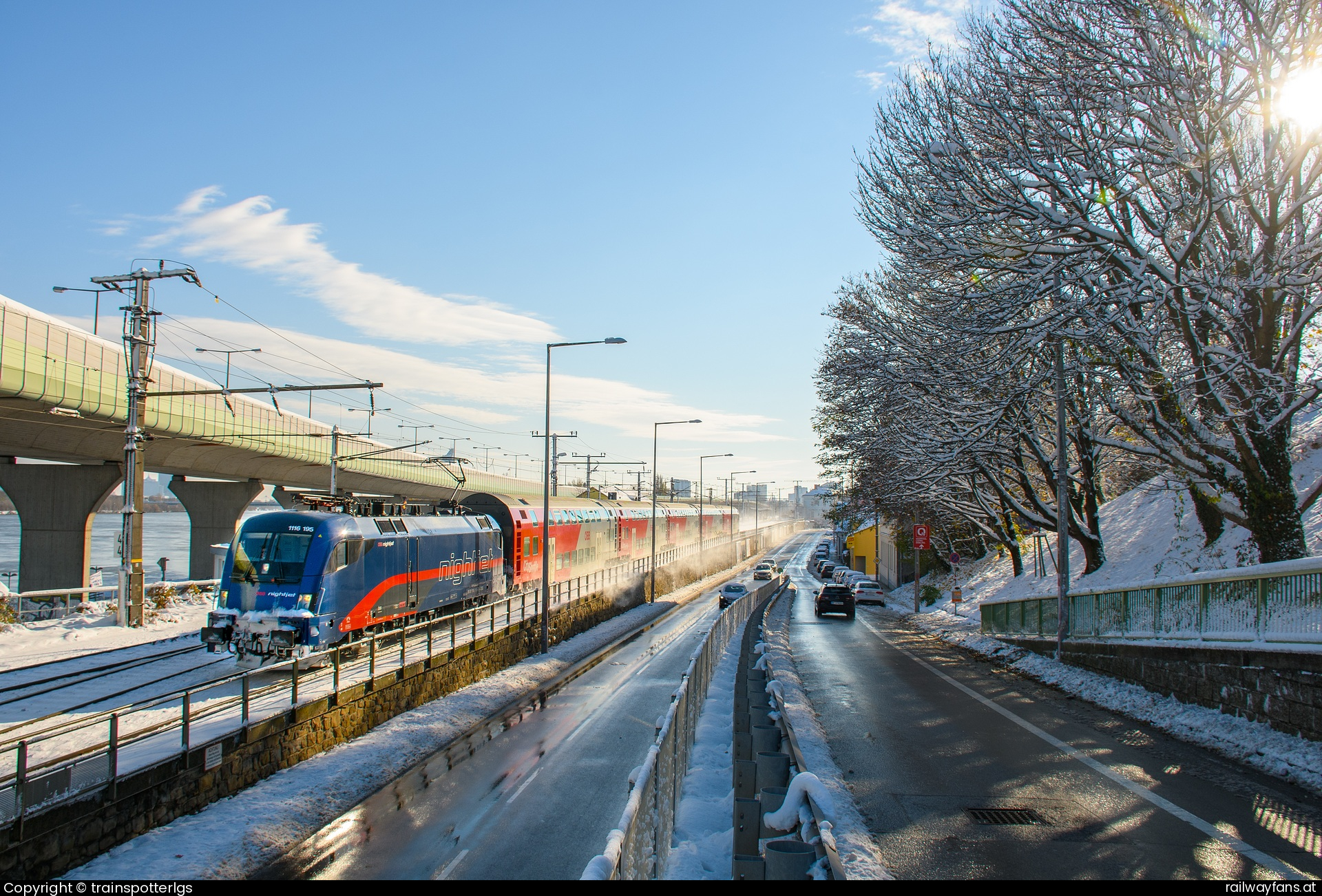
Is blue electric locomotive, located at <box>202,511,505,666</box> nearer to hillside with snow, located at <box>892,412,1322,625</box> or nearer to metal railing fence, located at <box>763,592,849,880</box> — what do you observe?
metal railing fence, located at <box>763,592,849,880</box>

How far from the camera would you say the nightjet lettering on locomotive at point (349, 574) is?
55.9 feet

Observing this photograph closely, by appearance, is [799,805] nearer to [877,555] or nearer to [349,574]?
[349,574]

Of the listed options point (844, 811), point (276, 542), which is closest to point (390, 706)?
point (276, 542)

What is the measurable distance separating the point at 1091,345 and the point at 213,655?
20765mm

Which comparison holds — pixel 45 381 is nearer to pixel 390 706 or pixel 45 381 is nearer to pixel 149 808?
pixel 390 706

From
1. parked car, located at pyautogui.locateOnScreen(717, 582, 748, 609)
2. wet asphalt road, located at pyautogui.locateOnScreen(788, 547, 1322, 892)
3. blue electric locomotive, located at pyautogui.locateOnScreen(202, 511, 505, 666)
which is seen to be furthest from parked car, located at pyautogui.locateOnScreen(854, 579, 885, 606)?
blue electric locomotive, located at pyautogui.locateOnScreen(202, 511, 505, 666)

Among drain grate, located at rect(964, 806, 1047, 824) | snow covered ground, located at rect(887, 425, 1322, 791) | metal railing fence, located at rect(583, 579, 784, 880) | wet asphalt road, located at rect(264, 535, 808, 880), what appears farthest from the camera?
snow covered ground, located at rect(887, 425, 1322, 791)

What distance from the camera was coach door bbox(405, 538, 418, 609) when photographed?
21.7 meters

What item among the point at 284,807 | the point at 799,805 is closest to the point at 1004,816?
the point at 799,805

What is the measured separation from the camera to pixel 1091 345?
60.5 ft

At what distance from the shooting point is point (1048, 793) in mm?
9656

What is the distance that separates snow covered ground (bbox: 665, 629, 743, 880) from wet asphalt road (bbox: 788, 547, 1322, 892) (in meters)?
1.57

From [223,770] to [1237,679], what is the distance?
46.3 ft

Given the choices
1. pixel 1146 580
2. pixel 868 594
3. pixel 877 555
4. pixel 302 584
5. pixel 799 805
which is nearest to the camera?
pixel 799 805
